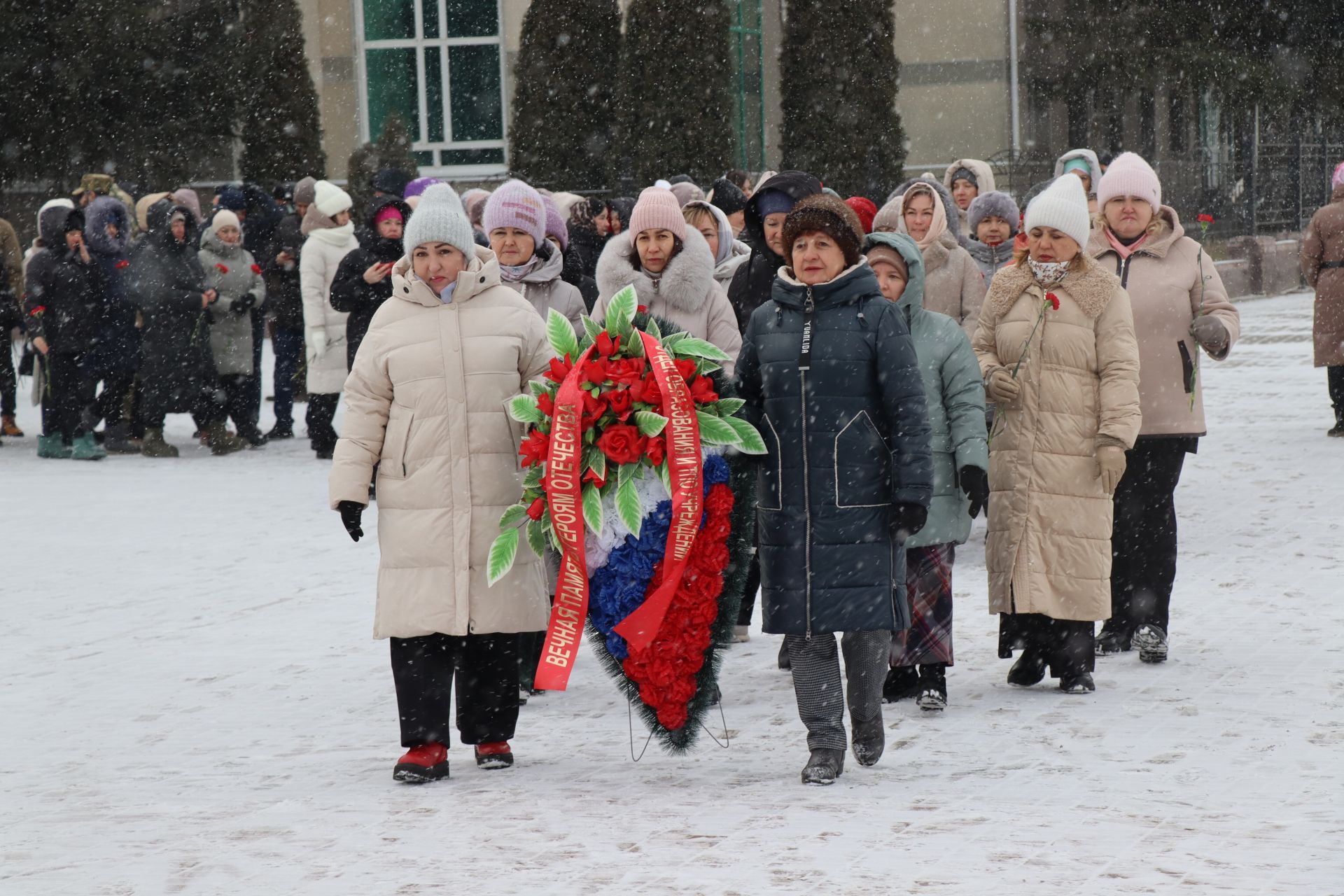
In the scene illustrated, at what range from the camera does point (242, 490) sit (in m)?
12.3

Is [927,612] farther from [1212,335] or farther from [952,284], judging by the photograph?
[952,284]

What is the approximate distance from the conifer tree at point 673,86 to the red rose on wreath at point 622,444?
17.7m

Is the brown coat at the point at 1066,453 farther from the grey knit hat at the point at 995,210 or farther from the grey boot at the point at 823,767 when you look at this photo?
the grey knit hat at the point at 995,210

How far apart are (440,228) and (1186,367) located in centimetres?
312

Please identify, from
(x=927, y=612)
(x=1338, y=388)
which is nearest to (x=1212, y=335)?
(x=927, y=612)

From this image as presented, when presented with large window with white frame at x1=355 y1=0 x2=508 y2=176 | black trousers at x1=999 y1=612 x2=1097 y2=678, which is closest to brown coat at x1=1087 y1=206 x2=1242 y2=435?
black trousers at x1=999 y1=612 x2=1097 y2=678

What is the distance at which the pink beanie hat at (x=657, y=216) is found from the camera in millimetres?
7129

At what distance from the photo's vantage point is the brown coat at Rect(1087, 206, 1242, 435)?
7098 mm

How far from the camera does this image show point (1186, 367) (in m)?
7.12

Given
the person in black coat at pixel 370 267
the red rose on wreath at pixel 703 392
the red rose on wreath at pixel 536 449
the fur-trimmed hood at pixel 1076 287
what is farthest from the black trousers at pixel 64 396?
the red rose on wreath at pixel 703 392

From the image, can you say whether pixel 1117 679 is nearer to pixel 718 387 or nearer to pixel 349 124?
pixel 718 387

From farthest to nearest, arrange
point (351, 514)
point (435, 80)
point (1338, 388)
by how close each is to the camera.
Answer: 1. point (435, 80)
2. point (1338, 388)
3. point (351, 514)

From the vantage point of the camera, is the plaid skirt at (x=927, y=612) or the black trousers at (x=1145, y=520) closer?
the plaid skirt at (x=927, y=612)

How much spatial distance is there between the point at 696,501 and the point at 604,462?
0.31 m
